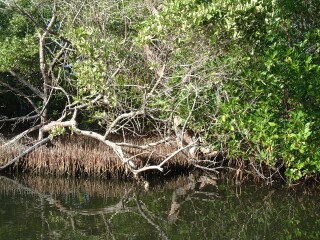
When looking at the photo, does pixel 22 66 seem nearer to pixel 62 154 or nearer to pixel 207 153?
pixel 62 154

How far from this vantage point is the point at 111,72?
26.6 ft

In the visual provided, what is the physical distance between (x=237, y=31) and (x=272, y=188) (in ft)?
9.34

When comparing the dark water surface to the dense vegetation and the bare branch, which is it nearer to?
the dense vegetation

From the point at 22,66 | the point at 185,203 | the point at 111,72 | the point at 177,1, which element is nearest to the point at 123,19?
the point at 111,72

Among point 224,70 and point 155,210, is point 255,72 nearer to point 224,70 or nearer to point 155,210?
point 224,70

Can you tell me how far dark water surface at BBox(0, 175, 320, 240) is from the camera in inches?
227

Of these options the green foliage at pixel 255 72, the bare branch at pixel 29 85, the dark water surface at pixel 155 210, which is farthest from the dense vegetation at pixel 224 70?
the bare branch at pixel 29 85

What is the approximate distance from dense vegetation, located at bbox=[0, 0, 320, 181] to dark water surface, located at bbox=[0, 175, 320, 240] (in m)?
0.69

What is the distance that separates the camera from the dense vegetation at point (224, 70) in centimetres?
668

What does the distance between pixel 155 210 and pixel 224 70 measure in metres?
2.30

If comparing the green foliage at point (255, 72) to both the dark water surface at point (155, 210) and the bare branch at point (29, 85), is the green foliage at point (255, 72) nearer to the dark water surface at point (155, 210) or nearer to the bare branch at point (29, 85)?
the dark water surface at point (155, 210)

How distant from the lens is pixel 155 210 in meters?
6.84

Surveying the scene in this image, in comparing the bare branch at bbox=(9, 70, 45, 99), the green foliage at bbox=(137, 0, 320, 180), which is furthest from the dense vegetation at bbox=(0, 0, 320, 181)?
the bare branch at bbox=(9, 70, 45, 99)

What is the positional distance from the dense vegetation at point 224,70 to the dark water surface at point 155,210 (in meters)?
0.69
